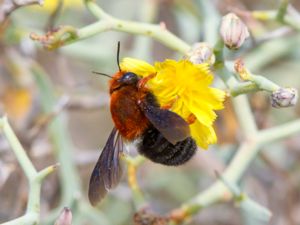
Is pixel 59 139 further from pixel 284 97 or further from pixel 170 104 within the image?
pixel 284 97

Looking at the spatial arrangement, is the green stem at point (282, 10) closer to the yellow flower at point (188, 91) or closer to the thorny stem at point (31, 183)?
the yellow flower at point (188, 91)

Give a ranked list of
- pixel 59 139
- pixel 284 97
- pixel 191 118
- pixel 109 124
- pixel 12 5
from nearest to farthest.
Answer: pixel 284 97
pixel 191 118
pixel 12 5
pixel 59 139
pixel 109 124

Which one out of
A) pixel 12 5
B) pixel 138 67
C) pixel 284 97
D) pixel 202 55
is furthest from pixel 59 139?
pixel 284 97

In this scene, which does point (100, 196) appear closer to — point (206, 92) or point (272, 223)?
point (206, 92)

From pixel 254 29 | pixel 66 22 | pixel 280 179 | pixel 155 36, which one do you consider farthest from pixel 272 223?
pixel 66 22

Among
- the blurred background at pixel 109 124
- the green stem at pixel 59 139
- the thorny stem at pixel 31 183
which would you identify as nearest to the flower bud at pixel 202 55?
the thorny stem at pixel 31 183

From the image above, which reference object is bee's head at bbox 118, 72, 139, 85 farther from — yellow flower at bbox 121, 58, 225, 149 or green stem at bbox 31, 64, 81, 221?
green stem at bbox 31, 64, 81, 221
